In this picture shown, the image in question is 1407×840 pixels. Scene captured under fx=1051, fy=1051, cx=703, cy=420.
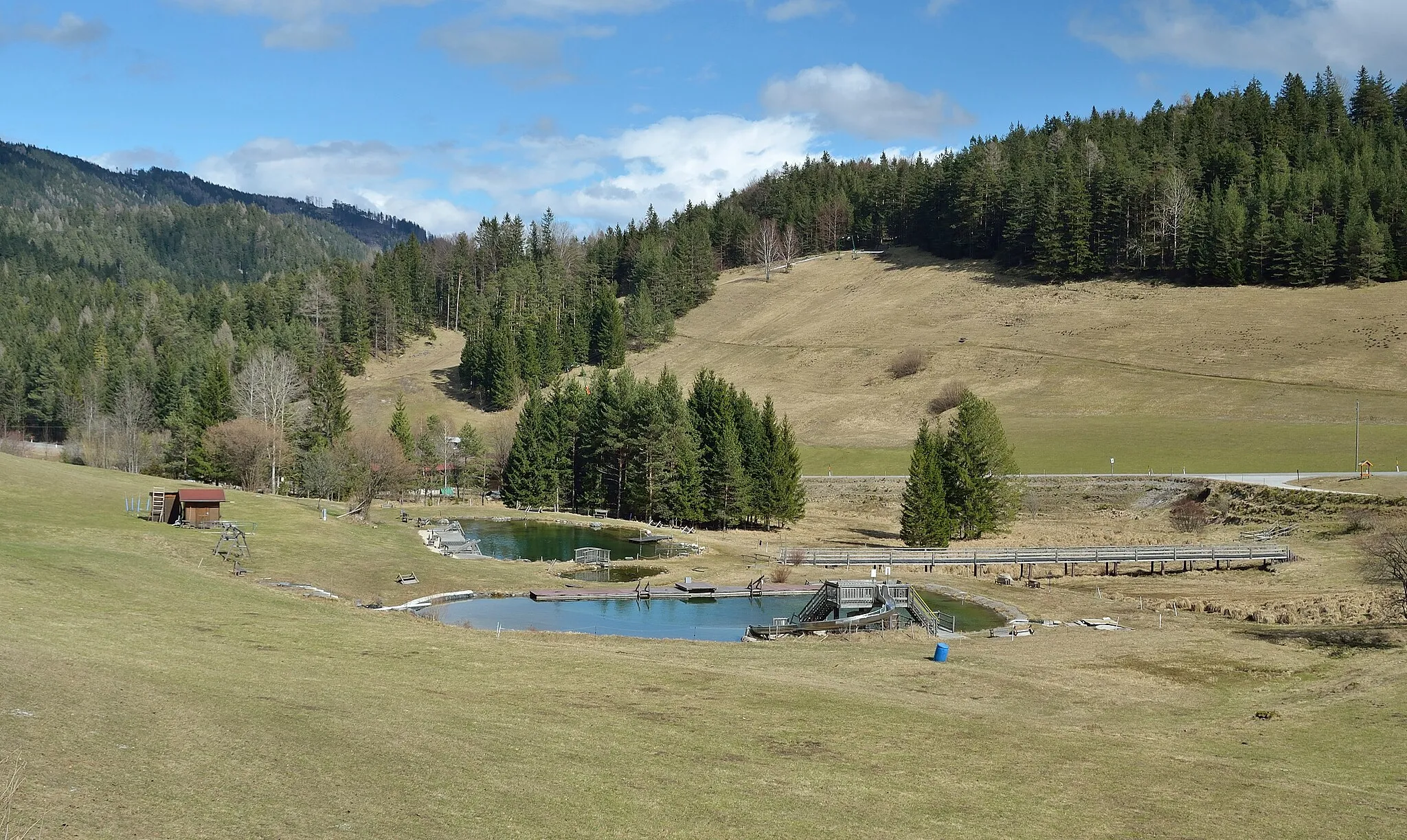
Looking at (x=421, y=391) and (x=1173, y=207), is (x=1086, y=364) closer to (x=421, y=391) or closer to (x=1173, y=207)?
(x=1173, y=207)

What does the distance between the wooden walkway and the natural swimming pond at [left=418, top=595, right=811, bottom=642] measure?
851 centimetres

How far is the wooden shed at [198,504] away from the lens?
195ft

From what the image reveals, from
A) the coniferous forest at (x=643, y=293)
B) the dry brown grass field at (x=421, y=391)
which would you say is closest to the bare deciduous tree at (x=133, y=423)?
the coniferous forest at (x=643, y=293)

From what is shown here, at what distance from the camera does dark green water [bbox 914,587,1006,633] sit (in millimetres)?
49562

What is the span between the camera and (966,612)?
5331cm

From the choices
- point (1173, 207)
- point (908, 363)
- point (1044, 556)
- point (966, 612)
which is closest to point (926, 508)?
point (1044, 556)

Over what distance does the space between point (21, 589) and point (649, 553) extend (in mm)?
45658

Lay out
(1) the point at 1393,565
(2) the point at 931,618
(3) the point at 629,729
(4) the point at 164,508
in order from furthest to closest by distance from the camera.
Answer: (4) the point at 164,508
(2) the point at 931,618
(1) the point at 1393,565
(3) the point at 629,729

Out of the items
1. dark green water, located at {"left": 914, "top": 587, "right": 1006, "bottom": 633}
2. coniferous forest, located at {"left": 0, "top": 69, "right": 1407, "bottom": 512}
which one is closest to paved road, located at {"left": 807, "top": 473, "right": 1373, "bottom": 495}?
coniferous forest, located at {"left": 0, "top": 69, "right": 1407, "bottom": 512}

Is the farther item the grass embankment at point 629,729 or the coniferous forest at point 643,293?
the coniferous forest at point 643,293

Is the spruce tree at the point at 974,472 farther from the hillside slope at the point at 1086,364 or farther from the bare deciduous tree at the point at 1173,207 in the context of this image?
the bare deciduous tree at the point at 1173,207

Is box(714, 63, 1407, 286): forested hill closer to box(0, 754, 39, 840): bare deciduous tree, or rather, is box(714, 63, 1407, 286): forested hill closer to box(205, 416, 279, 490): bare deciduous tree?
box(205, 416, 279, 490): bare deciduous tree

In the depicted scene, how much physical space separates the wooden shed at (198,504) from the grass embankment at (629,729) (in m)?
19.0

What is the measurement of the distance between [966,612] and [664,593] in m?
16.1
